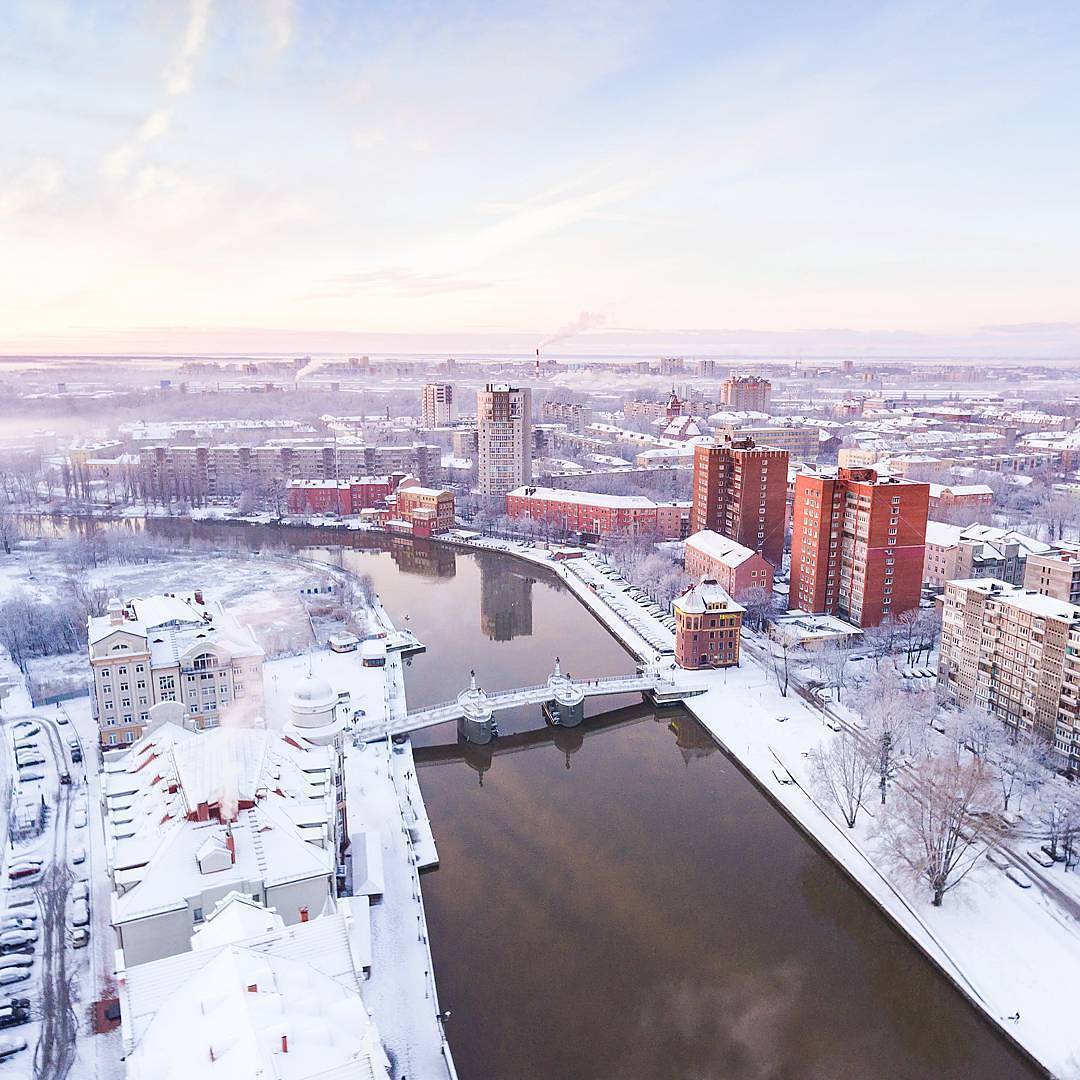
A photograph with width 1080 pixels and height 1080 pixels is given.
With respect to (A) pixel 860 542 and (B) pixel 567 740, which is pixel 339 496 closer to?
(B) pixel 567 740

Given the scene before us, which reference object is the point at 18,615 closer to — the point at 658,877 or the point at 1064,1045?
the point at 658,877

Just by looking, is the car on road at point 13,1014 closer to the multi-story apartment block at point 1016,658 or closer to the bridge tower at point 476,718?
the bridge tower at point 476,718

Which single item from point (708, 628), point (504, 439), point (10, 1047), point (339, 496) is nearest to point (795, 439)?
point (504, 439)

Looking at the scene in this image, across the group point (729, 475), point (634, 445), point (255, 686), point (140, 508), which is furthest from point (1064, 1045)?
point (634, 445)

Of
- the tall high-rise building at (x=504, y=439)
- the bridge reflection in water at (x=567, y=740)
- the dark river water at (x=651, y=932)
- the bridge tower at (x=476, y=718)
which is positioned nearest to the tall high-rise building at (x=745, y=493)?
the bridge reflection in water at (x=567, y=740)

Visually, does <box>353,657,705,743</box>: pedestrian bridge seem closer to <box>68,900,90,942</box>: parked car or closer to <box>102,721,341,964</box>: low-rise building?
<box>102,721,341,964</box>: low-rise building

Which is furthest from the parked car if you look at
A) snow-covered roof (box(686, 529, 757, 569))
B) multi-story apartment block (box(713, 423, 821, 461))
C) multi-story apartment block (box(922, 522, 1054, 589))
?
multi-story apartment block (box(713, 423, 821, 461))
